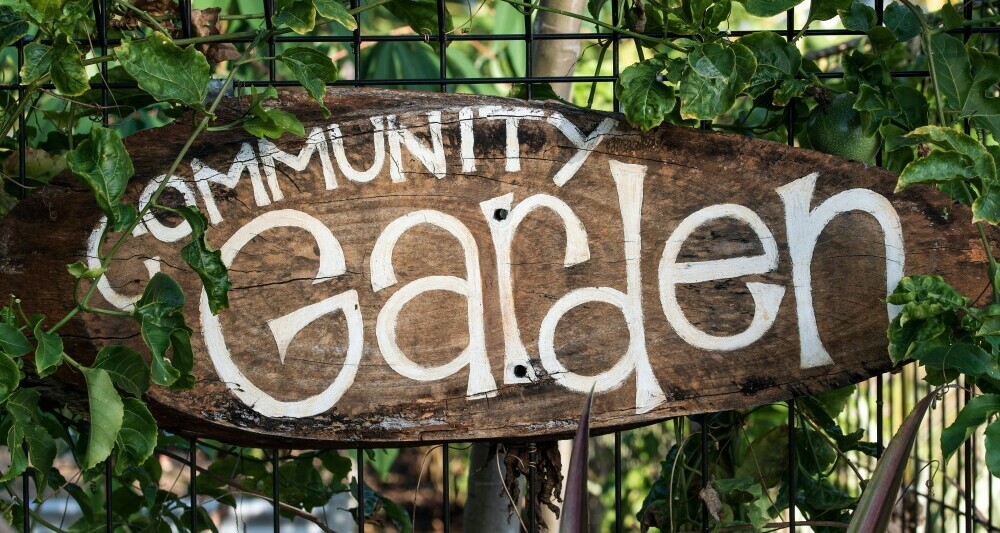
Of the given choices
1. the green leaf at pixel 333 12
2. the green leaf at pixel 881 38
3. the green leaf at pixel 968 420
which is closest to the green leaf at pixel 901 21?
the green leaf at pixel 881 38

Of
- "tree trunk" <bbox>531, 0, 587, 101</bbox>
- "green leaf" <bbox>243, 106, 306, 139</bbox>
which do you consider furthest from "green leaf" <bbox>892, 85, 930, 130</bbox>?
"green leaf" <bbox>243, 106, 306, 139</bbox>

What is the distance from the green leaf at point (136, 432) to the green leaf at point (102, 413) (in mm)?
48

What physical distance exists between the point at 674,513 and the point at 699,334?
38 cm

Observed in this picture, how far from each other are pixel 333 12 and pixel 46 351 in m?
0.47

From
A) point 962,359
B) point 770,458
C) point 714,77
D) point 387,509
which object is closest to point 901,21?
point 714,77

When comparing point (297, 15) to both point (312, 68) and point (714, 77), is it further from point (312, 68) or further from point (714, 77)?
point (714, 77)

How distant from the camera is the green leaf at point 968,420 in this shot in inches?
41.9

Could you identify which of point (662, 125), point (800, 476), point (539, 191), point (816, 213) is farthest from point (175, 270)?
point (800, 476)

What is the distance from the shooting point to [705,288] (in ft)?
4.10

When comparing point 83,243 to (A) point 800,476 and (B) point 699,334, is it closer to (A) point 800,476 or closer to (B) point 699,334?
(B) point 699,334

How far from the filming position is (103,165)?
38.2 inches

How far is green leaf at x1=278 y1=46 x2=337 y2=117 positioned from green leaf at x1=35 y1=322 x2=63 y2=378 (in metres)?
0.38

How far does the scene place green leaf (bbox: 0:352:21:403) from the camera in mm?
970

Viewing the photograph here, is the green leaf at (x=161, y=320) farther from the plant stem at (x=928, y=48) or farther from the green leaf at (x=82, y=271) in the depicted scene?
Result: the plant stem at (x=928, y=48)
